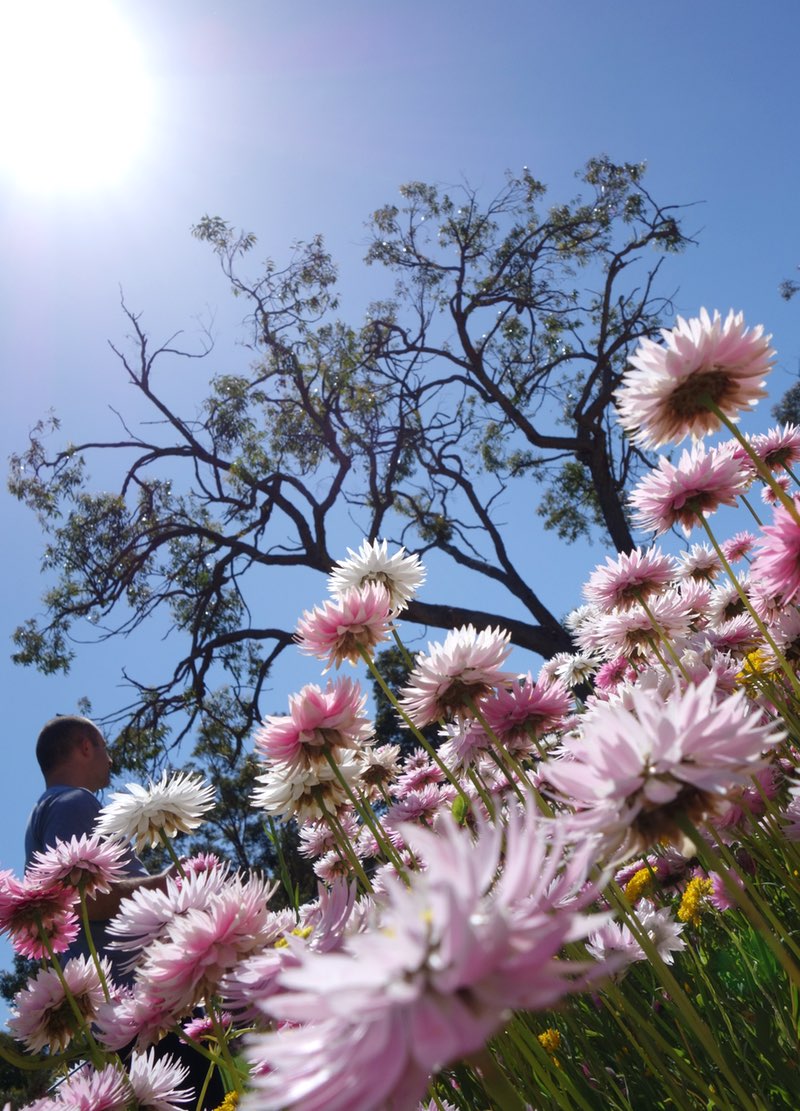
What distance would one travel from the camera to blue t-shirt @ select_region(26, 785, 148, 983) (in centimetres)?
390

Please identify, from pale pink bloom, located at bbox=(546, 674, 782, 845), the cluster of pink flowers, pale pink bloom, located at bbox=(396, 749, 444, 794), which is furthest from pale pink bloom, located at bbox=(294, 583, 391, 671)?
pale pink bloom, located at bbox=(396, 749, 444, 794)

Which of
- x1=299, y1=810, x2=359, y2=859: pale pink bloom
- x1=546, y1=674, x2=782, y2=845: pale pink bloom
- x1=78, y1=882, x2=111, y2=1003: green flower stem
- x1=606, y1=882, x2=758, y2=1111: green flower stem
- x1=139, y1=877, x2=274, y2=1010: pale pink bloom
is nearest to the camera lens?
x1=546, y1=674, x2=782, y2=845: pale pink bloom

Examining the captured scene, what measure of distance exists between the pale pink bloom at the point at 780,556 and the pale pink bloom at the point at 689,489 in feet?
2.72

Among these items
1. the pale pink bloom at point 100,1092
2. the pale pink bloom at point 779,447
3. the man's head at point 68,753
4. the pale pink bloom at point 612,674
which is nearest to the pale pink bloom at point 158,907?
the pale pink bloom at point 100,1092

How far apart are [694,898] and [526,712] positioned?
1197 mm

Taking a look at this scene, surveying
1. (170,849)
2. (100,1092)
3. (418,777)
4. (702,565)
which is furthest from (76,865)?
(702,565)

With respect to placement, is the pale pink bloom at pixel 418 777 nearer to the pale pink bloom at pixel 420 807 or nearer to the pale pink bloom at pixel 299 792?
the pale pink bloom at pixel 420 807

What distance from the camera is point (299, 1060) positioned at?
2.01 feet

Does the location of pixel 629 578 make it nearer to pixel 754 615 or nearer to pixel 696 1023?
pixel 754 615

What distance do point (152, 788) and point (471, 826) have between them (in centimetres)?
140

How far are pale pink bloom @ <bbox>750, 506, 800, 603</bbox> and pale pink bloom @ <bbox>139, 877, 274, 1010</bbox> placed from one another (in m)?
1.11

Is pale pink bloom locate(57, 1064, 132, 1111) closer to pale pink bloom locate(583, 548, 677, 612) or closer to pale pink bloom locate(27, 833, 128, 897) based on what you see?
pale pink bloom locate(27, 833, 128, 897)

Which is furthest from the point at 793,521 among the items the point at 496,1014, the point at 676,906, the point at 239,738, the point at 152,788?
the point at 239,738

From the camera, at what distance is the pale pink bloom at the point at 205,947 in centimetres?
137
